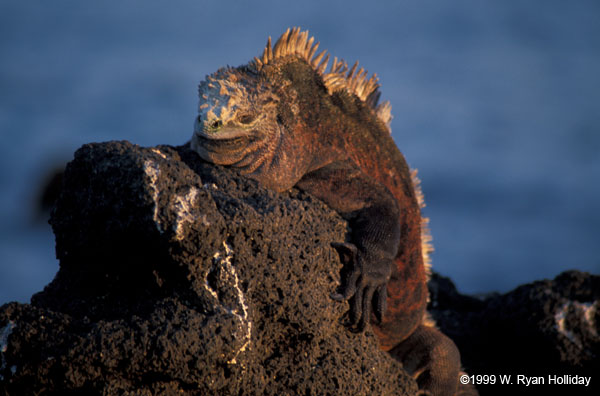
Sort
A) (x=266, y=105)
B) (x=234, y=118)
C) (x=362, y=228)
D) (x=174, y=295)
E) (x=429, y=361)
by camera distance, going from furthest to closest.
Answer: (x=429, y=361), (x=362, y=228), (x=266, y=105), (x=234, y=118), (x=174, y=295)

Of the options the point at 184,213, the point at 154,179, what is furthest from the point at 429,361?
the point at 154,179

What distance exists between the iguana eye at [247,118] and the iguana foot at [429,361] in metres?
1.86

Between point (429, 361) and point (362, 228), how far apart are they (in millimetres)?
1162

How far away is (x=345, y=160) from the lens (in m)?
3.49

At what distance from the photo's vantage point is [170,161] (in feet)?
7.95

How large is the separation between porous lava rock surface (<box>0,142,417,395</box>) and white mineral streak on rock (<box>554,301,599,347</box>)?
2.32 metres

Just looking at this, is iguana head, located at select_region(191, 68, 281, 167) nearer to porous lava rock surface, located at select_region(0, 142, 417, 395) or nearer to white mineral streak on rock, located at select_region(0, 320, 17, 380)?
porous lava rock surface, located at select_region(0, 142, 417, 395)

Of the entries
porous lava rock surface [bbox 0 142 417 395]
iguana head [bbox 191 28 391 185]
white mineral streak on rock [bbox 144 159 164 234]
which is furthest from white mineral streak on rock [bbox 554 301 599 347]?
white mineral streak on rock [bbox 144 159 164 234]

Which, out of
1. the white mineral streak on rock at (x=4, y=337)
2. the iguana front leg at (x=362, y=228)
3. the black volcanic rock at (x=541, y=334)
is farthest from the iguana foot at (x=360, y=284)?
the black volcanic rock at (x=541, y=334)

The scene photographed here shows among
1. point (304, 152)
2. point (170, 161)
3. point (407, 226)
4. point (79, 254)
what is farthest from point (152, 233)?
point (407, 226)

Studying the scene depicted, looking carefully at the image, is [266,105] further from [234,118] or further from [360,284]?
[360,284]

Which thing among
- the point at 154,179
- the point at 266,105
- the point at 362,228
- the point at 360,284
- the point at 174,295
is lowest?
the point at 174,295

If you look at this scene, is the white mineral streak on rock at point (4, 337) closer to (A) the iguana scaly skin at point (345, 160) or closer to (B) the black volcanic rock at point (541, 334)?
(A) the iguana scaly skin at point (345, 160)

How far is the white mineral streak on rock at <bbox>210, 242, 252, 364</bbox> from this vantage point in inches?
93.8
